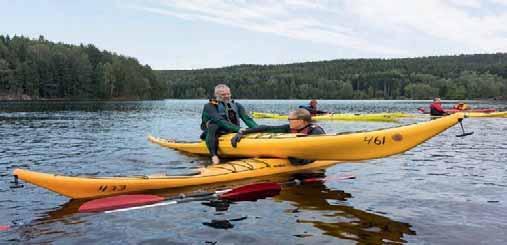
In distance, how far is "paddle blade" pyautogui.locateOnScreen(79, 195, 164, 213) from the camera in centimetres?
837

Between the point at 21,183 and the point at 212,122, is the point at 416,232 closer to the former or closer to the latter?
the point at 212,122

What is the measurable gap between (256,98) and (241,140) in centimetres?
17312

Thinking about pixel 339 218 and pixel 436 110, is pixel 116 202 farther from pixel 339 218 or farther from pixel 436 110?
pixel 436 110

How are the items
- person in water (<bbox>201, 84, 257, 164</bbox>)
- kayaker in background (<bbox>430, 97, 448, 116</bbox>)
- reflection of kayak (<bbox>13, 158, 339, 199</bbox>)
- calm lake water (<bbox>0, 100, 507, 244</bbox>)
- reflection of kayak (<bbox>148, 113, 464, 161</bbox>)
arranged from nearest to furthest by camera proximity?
1. calm lake water (<bbox>0, 100, 507, 244</bbox>)
2. reflection of kayak (<bbox>13, 158, 339, 199</bbox>)
3. reflection of kayak (<bbox>148, 113, 464, 161</bbox>)
4. person in water (<bbox>201, 84, 257, 164</bbox>)
5. kayaker in background (<bbox>430, 97, 448, 116</bbox>)

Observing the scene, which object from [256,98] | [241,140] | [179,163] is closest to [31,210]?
[241,140]

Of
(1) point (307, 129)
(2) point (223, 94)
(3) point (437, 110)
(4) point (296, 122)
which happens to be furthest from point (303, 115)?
(3) point (437, 110)

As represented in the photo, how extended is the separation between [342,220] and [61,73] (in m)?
117

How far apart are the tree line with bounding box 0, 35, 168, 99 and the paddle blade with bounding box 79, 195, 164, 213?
109 metres

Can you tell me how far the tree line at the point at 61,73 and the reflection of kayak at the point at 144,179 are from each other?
353ft

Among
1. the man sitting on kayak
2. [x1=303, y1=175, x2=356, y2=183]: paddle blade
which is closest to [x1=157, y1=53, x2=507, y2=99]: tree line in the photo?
the man sitting on kayak

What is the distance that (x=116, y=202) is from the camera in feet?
28.0

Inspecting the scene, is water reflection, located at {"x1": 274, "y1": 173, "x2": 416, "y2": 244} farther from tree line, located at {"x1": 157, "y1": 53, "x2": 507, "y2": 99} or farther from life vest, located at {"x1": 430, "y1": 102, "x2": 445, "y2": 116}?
tree line, located at {"x1": 157, "y1": 53, "x2": 507, "y2": 99}

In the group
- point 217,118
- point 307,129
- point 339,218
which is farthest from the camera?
point 217,118

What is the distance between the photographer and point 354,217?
8.22 metres
